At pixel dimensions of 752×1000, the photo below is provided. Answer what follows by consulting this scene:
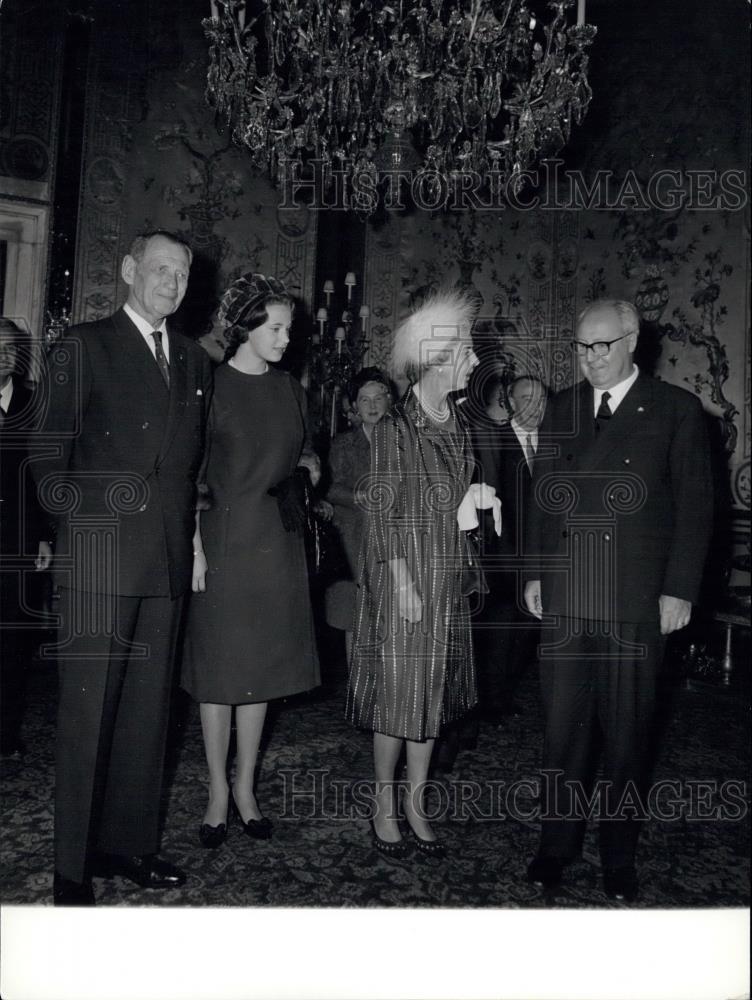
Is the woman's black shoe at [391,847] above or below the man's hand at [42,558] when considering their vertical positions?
below

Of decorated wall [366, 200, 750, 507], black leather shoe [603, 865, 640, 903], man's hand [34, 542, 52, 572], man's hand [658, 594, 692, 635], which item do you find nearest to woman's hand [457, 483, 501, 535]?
man's hand [658, 594, 692, 635]

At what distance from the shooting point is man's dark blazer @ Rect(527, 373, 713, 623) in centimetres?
202

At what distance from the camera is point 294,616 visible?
2336 millimetres

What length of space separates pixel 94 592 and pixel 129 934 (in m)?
0.83

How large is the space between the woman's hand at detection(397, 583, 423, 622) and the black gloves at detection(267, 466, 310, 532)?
15.0 inches

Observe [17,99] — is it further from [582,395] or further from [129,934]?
[129,934]

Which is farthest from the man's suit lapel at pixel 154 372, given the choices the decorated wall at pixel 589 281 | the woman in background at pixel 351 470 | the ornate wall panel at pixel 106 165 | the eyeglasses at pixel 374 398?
the decorated wall at pixel 589 281

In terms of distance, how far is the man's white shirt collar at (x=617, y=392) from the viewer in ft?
6.91

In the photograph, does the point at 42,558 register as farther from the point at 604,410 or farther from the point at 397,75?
the point at 397,75

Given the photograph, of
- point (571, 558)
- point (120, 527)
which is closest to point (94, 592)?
point (120, 527)

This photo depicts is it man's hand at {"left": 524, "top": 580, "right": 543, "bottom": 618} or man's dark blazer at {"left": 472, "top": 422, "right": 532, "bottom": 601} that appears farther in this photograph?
man's dark blazer at {"left": 472, "top": 422, "right": 532, "bottom": 601}

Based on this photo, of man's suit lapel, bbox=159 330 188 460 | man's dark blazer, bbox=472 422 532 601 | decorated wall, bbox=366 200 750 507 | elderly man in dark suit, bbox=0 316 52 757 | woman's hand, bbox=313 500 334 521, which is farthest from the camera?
decorated wall, bbox=366 200 750 507

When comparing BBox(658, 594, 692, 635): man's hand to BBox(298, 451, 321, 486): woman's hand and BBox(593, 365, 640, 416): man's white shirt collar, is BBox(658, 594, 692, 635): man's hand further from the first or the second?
BBox(298, 451, 321, 486): woman's hand

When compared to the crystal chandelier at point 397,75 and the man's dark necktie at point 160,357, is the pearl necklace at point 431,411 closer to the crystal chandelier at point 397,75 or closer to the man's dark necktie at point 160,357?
the man's dark necktie at point 160,357
